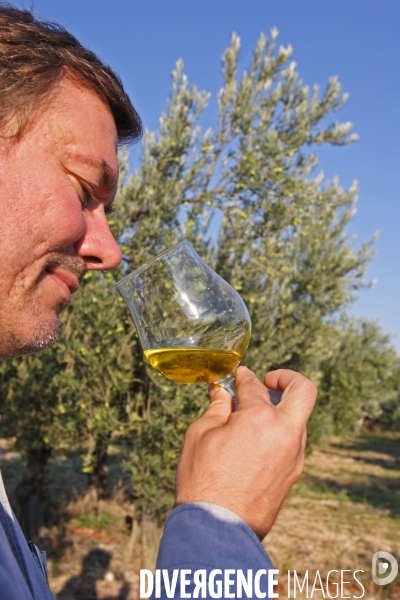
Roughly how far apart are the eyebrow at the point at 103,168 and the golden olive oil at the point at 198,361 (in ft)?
1.70

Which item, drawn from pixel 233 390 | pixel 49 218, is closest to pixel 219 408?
pixel 233 390

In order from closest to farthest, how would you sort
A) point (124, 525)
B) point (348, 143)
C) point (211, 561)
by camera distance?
point (211, 561) < point (348, 143) < point (124, 525)

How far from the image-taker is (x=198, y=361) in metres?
1.70

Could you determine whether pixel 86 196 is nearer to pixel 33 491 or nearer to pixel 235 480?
pixel 235 480

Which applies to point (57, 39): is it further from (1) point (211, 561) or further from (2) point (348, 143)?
(2) point (348, 143)

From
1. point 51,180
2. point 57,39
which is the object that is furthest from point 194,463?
point 57,39

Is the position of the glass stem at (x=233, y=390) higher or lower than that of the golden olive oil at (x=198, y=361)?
lower

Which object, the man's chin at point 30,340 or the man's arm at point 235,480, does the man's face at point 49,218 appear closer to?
the man's chin at point 30,340

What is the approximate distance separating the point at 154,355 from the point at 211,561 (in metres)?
0.75

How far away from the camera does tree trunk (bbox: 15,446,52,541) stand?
24.9 feet

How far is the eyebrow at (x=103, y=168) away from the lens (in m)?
1.60

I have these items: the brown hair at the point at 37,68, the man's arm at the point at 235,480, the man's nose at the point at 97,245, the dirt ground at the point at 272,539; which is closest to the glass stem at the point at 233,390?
the man's arm at the point at 235,480

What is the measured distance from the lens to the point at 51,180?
1501mm

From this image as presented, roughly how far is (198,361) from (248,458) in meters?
0.48
